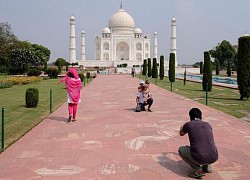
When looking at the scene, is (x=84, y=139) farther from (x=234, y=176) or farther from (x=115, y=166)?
(x=234, y=176)

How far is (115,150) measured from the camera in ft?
13.8

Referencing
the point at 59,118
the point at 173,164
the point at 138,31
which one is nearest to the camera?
the point at 173,164

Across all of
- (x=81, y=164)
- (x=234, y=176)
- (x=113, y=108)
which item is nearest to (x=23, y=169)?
(x=81, y=164)

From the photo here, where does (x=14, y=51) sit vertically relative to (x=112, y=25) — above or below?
below

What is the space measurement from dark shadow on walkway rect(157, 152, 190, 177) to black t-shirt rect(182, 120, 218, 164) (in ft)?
1.01

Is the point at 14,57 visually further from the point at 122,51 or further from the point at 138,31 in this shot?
the point at 138,31

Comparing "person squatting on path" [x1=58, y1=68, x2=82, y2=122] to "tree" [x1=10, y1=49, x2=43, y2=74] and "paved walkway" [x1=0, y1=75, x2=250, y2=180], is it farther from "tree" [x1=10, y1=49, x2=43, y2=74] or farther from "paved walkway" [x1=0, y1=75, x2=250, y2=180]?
"tree" [x1=10, y1=49, x2=43, y2=74]

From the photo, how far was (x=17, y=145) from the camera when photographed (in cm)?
447

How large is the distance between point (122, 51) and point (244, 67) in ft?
172

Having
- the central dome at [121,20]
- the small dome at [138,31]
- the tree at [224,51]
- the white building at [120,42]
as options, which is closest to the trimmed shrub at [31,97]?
the tree at [224,51]

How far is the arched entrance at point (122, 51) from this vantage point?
61869 mm

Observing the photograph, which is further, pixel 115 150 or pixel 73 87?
pixel 73 87

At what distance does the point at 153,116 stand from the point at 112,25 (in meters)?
55.7

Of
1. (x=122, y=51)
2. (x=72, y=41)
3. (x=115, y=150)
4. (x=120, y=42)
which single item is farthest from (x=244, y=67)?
(x=122, y=51)
